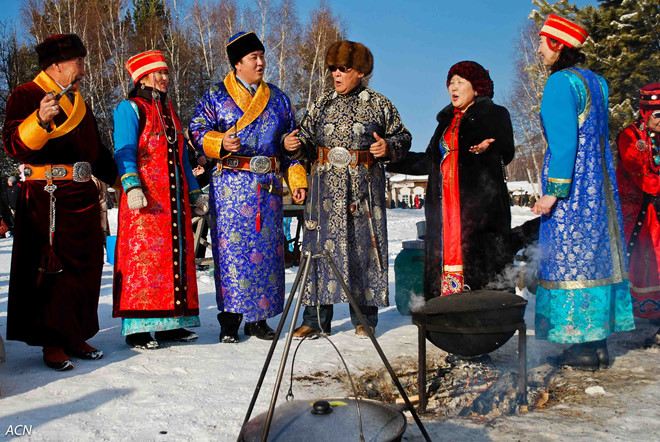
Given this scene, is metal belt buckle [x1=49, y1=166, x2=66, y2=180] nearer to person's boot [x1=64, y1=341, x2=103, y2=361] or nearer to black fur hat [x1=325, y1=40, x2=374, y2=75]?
person's boot [x1=64, y1=341, x2=103, y2=361]

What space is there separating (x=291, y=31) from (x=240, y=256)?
25.5 metres

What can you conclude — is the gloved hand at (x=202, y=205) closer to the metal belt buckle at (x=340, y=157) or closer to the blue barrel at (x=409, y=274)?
the metal belt buckle at (x=340, y=157)

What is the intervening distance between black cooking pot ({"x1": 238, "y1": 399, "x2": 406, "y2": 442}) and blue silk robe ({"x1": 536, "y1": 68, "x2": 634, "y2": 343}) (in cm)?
177

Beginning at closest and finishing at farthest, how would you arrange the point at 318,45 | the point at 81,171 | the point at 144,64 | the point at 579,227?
the point at 579,227
the point at 81,171
the point at 144,64
the point at 318,45

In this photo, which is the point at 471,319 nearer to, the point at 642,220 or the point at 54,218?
the point at 642,220

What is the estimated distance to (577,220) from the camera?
3.44 meters

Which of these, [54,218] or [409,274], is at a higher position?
[54,218]

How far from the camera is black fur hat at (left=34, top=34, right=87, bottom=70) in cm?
362

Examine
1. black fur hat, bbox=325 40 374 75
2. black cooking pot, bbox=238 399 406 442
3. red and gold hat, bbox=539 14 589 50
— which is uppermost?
black fur hat, bbox=325 40 374 75

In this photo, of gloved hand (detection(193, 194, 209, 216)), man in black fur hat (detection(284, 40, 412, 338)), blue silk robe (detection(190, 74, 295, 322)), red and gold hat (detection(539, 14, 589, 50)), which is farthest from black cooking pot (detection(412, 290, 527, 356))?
gloved hand (detection(193, 194, 209, 216))

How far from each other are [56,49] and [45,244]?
4.28ft

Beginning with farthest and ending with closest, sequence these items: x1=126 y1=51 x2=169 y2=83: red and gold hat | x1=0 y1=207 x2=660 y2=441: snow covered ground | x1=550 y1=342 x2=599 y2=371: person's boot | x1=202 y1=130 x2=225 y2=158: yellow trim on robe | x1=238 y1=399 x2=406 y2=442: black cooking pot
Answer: x1=126 y1=51 x2=169 y2=83: red and gold hat < x1=202 y1=130 x2=225 y2=158: yellow trim on robe < x1=550 y1=342 x2=599 y2=371: person's boot < x1=0 y1=207 x2=660 y2=441: snow covered ground < x1=238 y1=399 x2=406 y2=442: black cooking pot

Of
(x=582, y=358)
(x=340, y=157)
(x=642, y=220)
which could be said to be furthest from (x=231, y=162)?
(x=642, y=220)

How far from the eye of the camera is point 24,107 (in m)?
3.51
